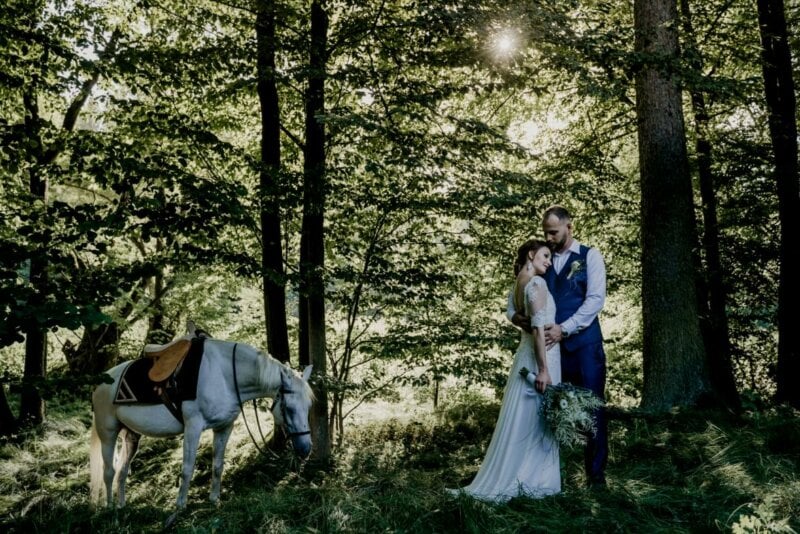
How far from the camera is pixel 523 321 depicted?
13.7 feet

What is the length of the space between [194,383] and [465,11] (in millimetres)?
4789

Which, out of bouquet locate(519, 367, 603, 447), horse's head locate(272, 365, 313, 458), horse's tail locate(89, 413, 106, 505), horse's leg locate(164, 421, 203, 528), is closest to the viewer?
bouquet locate(519, 367, 603, 447)

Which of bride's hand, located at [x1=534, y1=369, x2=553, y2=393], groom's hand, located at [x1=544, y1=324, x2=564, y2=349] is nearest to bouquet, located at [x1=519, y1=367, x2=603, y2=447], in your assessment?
bride's hand, located at [x1=534, y1=369, x2=553, y2=393]

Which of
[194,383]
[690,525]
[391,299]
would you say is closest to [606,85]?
[391,299]

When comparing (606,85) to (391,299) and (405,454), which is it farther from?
(405,454)

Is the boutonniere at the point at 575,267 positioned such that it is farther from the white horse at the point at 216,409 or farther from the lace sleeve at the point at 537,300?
the white horse at the point at 216,409

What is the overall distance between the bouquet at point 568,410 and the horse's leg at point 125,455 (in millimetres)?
4497

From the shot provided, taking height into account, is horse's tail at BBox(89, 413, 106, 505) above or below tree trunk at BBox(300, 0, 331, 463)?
below

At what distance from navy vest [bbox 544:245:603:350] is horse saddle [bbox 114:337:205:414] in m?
3.48

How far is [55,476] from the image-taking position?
29.0 feet

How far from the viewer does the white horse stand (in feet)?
17.9

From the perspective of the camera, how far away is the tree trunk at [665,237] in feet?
22.1

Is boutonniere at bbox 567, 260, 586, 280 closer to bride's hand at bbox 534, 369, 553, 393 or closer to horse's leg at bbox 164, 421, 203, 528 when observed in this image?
bride's hand at bbox 534, 369, 553, 393

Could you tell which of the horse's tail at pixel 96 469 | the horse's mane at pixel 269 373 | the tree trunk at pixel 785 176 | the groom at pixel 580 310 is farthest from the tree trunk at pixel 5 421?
the tree trunk at pixel 785 176
